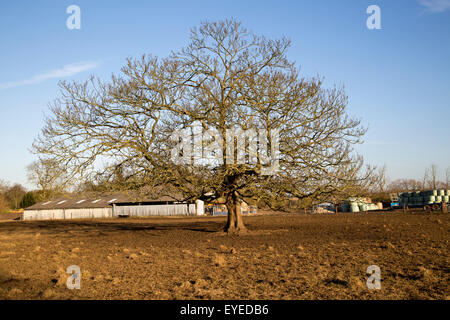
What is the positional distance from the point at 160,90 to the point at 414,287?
42.2 feet

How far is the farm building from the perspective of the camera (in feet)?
173

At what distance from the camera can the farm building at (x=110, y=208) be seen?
52.8m

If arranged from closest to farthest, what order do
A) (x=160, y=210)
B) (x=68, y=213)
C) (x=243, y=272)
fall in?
(x=243, y=272)
(x=160, y=210)
(x=68, y=213)

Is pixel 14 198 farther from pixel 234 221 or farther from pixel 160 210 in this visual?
pixel 234 221

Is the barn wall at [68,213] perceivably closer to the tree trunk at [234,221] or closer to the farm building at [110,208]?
the farm building at [110,208]

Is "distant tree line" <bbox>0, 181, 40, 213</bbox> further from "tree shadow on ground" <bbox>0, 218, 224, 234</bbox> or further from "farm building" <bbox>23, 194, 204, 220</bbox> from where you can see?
"tree shadow on ground" <bbox>0, 218, 224, 234</bbox>

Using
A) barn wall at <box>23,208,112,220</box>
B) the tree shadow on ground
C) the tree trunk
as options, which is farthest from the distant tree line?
the tree trunk

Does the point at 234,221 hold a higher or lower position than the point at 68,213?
higher

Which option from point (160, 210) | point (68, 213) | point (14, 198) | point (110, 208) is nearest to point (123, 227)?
point (160, 210)

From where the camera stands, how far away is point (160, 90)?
659 inches

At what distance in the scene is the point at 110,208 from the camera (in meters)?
55.7

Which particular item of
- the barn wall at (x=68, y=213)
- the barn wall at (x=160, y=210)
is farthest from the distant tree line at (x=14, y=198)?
the barn wall at (x=160, y=210)
